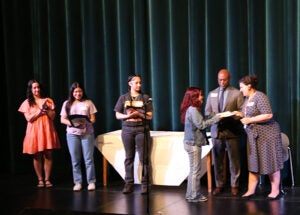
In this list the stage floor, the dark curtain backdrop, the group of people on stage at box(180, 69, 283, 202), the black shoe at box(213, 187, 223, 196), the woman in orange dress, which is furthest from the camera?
the woman in orange dress

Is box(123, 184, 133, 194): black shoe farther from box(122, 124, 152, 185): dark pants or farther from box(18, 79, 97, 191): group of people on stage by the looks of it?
box(18, 79, 97, 191): group of people on stage

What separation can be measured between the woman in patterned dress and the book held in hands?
5.95 feet

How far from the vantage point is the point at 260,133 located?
5.38m

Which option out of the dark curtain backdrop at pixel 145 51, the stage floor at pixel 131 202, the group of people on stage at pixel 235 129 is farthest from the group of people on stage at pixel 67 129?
the group of people on stage at pixel 235 129

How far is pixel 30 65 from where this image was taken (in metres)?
7.76

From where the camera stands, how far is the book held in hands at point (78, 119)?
235 inches

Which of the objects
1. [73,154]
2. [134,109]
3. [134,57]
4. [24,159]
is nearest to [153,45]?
[134,57]

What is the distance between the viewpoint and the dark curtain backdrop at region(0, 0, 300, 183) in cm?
614

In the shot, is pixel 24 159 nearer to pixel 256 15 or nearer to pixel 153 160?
pixel 153 160

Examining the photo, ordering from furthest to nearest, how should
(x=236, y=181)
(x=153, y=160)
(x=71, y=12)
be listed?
(x=71, y=12) → (x=153, y=160) → (x=236, y=181)

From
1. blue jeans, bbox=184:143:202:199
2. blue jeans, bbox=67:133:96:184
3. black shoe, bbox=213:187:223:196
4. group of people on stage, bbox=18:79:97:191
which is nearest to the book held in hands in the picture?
group of people on stage, bbox=18:79:97:191

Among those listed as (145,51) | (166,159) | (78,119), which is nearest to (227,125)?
(166,159)

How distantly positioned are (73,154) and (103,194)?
0.60 m

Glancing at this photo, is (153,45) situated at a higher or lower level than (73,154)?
higher
